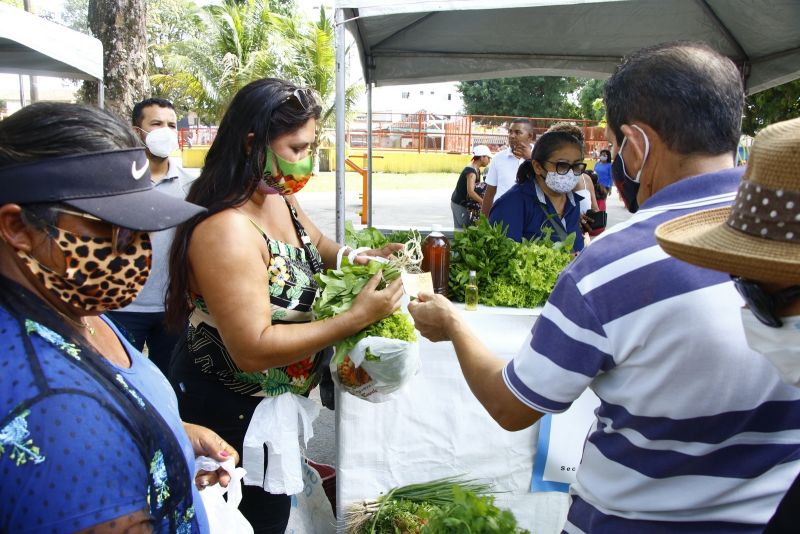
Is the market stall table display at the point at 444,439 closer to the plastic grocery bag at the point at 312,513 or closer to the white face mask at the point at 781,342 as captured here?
the plastic grocery bag at the point at 312,513

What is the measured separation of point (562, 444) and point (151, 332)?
242 cm

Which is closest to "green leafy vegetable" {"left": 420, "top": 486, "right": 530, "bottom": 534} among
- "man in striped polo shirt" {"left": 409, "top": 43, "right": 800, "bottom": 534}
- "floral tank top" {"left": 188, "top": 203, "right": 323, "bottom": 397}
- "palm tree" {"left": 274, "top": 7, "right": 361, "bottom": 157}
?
"floral tank top" {"left": 188, "top": 203, "right": 323, "bottom": 397}

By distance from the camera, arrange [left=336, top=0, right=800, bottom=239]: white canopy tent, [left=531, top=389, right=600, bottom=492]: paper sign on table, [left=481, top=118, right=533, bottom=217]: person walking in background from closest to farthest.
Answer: [left=531, top=389, right=600, bottom=492]: paper sign on table
[left=336, top=0, right=800, bottom=239]: white canopy tent
[left=481, top=118, right=533, bottom=217]: person walking in background

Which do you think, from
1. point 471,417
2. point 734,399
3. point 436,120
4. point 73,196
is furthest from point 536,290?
point 436,120

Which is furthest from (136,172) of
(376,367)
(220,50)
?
(220,50)

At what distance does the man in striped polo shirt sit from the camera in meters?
1.34

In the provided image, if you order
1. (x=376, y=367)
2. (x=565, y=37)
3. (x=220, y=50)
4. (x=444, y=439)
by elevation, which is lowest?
(x=444, y=439)

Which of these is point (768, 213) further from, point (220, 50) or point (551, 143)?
point (220, 50)

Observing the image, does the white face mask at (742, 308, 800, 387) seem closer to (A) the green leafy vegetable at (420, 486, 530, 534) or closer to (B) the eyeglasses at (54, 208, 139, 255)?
(B) the eyeglasses at (54, 208, 139, 255)

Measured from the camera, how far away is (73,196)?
1.12 metres

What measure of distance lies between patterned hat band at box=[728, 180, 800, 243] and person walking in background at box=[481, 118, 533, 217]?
532cm

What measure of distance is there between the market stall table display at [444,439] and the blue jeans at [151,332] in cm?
124

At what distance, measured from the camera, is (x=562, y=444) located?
3.02 m

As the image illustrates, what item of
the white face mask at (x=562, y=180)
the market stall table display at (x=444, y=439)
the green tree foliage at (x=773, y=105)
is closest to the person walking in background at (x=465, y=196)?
the green tree foliage at (x=773, y=105)
